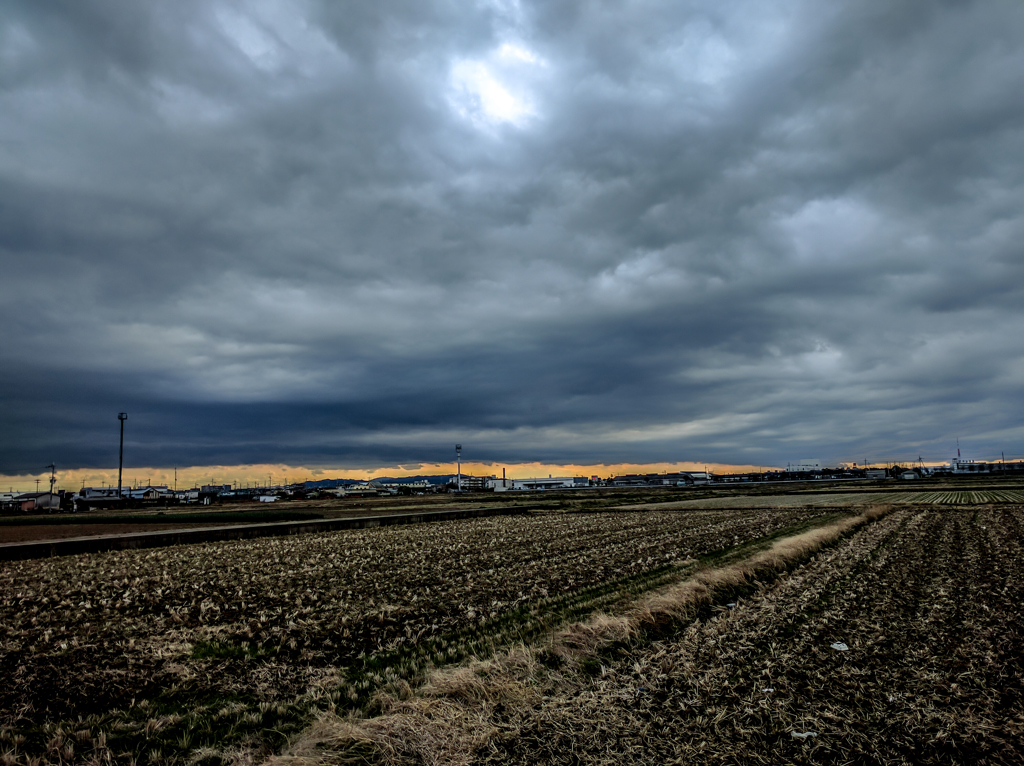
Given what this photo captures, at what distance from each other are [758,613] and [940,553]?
1630 cm

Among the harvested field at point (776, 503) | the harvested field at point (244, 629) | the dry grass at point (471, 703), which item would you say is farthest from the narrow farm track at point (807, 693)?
the harvested field at point (776, 503)

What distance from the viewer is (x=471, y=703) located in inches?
303

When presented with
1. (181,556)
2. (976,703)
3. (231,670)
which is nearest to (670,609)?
(976,703)

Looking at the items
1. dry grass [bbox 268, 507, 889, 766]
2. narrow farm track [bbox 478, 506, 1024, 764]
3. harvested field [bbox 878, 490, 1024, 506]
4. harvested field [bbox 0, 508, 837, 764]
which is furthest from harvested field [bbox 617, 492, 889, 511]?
dry grass [bbox 268, 507, 889, 766]

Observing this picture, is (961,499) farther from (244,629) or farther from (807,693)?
(244,629)

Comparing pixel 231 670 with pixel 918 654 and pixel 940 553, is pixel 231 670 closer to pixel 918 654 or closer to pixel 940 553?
pixel 918 654

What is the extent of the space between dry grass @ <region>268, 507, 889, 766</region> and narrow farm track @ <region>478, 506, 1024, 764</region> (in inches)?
12.4

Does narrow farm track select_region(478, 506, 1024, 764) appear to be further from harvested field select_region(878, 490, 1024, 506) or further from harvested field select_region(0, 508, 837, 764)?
harvested field select_region(878, 490, 1024, 506)

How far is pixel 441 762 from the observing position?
20.0ft

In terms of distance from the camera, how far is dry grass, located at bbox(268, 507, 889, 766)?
6.32 m

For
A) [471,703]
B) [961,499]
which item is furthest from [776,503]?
[471,703]

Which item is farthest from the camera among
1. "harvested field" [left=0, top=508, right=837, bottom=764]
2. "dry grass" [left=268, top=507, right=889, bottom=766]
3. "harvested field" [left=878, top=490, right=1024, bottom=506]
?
"harvested field" [left=878, top=490, right=1024, bottom=506]

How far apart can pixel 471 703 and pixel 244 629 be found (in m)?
7.66

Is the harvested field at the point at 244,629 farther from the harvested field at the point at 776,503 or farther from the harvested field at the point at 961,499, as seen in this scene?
the harvested field at the point at 961,499
